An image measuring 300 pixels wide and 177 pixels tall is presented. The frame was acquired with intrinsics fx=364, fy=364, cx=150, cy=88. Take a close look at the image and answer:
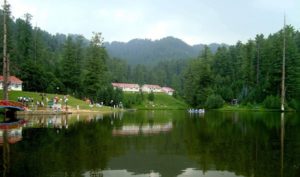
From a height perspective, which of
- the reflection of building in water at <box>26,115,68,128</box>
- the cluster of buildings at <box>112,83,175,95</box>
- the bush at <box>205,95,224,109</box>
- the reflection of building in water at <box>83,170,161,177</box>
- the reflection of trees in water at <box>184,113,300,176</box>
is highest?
the cluster of buildings at <box>112,83,175,95</box>

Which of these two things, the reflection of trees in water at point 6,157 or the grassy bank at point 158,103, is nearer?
the reflection of trees in water at point 6,157

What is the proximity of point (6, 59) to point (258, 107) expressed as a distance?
59246 mm

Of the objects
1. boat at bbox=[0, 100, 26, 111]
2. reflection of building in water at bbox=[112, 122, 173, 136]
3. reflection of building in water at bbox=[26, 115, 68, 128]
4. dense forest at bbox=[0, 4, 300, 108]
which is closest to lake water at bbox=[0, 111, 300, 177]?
reflection of building in water at bbox=[112, 122, 173, 136]

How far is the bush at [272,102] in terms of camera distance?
80.4 metres

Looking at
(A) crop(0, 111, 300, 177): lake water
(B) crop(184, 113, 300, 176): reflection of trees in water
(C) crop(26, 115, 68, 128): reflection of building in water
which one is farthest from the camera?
(C) crop(26, 115, 68, 128): reflection of building in water

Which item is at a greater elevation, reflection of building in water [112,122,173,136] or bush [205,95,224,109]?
bush [205,95,224,109]

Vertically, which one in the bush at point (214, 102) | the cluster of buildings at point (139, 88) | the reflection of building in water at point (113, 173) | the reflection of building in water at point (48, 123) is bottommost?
the reflection of building in water at point (48, 123)

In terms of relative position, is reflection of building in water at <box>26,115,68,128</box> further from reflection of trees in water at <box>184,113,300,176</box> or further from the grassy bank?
the grassy bank

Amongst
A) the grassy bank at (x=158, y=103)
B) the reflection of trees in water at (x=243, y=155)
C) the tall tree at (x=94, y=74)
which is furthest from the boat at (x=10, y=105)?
the grassy bank at (x=158, y=103)

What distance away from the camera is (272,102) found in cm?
8088

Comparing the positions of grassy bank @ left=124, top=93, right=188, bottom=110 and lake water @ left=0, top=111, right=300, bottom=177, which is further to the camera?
grassy bank @ left=124, top=93, right=188, bottom=110

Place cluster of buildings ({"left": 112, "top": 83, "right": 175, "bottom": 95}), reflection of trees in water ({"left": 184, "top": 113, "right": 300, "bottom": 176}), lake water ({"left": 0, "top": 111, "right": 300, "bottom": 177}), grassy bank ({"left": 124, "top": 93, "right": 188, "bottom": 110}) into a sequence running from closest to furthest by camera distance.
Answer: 1. lake water ({"left": 0, "top": 111, "right": 300, "bottom": 177})
2. reflection of trees in water ({"left": 184, "top": 113, "right": 300, "bottom": 176})
3. grassy bank ({"left": 124, "top": 93, "right": 188, "bottom": 110})
4. cluster of buildings ({"left": 112, "top": 83, "right": 175, "bottom": 95})

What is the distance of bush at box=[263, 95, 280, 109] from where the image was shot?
264ft

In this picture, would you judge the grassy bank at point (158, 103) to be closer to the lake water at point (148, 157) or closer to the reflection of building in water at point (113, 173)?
the lake water at point (148, 157)
